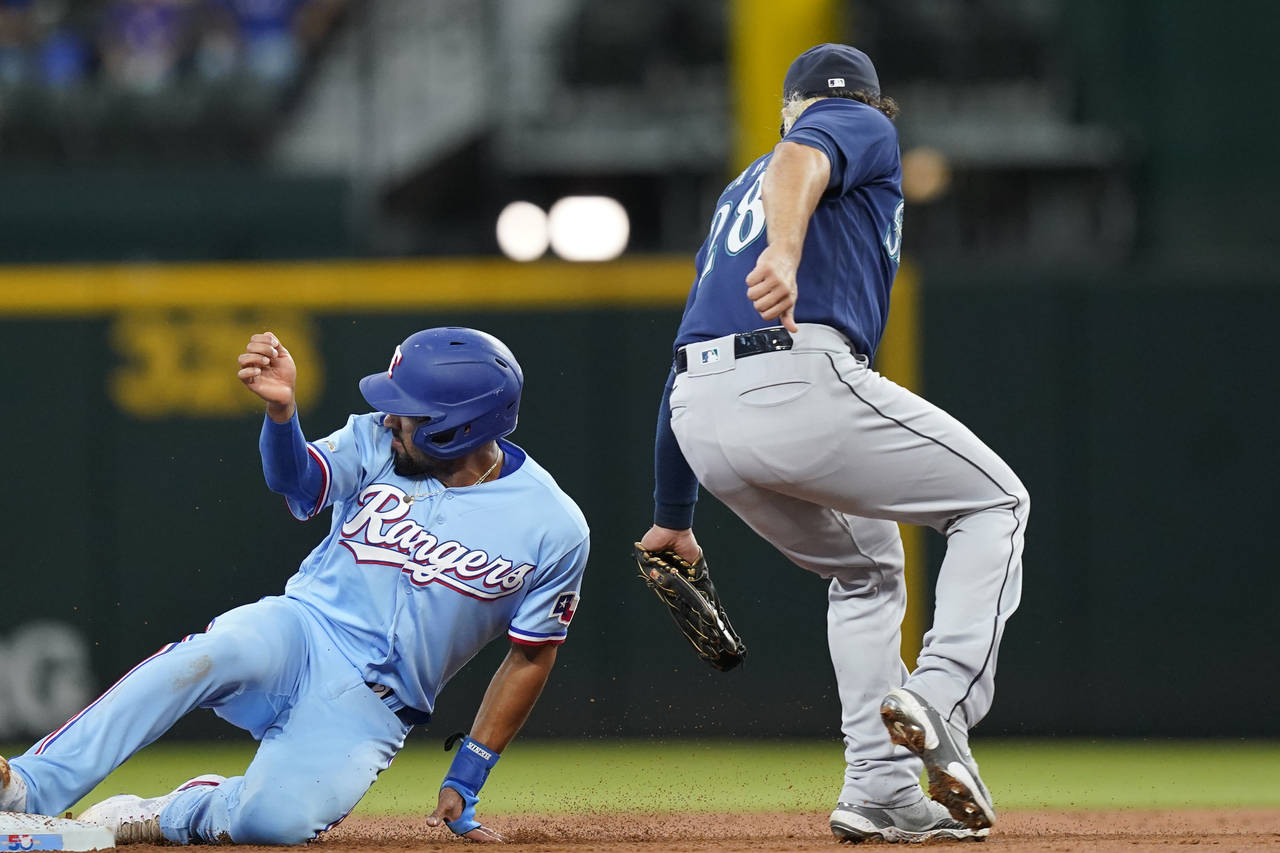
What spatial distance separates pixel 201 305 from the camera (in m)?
7.70

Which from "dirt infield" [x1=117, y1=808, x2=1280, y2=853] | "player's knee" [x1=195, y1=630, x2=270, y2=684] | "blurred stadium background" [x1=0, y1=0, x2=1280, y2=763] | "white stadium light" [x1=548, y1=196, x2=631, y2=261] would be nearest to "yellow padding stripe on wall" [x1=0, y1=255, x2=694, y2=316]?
"blurred stadium background" [x1=0, y1=0, x2=1280, y2=763]

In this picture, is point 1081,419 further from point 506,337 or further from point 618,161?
point 618,161

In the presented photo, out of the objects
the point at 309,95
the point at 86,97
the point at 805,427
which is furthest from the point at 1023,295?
the point at 86,97

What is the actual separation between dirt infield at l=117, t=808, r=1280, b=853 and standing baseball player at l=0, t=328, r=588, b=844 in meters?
0.19

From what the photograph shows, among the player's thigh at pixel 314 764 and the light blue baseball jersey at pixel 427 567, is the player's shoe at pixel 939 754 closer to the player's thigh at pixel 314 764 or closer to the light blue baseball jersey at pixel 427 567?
the light blue baseball jersey at pixel 427 567

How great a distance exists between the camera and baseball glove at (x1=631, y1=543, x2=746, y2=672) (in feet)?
14.6

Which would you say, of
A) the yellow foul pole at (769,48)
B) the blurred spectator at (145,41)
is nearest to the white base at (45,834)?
the yellow foul pole at (769,48)

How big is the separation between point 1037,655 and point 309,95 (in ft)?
21.1

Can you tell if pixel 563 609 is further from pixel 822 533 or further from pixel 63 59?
pixel 63 59

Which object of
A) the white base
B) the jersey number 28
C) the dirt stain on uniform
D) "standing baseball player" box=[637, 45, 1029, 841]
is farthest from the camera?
the jersey number 28

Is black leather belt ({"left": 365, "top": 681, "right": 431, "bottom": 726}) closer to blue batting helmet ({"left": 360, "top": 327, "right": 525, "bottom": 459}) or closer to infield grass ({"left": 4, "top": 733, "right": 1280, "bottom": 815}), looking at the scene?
blue batting helmet ({"left": 360, "top": 327, "right": 525, "bottom": 459})

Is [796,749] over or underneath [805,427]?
underneath

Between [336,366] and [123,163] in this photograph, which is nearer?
[336,366]

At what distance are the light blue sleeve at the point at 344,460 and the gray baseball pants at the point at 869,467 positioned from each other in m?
0.80
